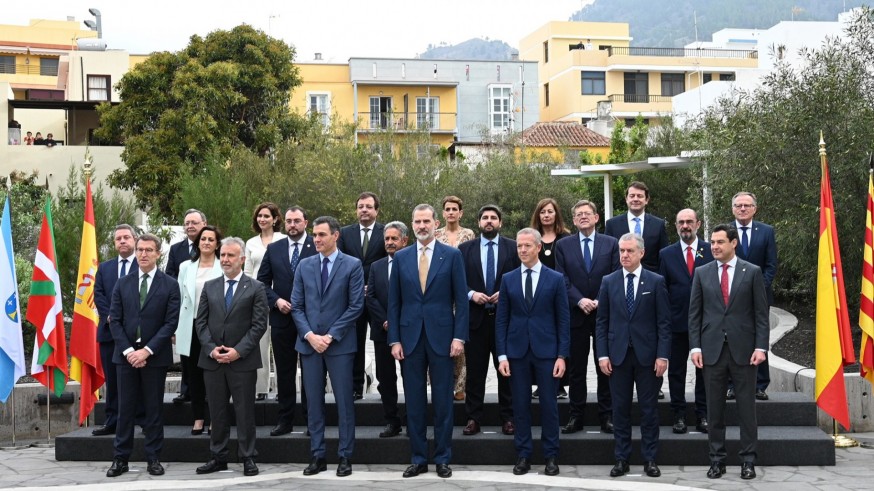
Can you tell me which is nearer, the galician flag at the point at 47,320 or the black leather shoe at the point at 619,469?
the black leather shoe at the point at 619,469

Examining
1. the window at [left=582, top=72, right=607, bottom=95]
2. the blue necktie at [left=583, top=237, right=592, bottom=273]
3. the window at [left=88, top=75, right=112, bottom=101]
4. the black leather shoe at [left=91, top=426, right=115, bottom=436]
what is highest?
the window at [left=582, top=72, right=607, bottom=95]

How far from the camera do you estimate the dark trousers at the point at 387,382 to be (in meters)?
9.46

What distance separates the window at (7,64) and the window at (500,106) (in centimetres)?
2817

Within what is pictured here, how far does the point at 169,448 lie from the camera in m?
9.47

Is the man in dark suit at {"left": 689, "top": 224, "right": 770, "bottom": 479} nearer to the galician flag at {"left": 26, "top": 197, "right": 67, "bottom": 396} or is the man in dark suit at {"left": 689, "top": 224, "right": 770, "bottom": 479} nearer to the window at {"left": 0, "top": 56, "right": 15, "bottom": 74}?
the galician flag at {"left": 26, "top": 197, "right": 67, "bottom": 396}

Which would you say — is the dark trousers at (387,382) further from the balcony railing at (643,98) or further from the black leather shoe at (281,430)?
the balcony railing at (643,98)

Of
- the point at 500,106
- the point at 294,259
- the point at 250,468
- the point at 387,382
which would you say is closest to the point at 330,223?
the point at 294,259

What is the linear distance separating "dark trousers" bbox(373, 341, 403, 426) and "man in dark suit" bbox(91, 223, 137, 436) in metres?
2.36

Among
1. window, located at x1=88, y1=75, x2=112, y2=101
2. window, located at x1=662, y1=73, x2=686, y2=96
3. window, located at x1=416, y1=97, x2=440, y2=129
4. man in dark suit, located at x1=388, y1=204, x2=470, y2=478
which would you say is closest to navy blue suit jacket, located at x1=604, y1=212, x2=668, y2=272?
man in dark suit, located at x1=388, y1=204, x2=470, y2=478

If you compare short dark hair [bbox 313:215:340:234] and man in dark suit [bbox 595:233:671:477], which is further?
short dark hair [bbox 313:215:340:234]

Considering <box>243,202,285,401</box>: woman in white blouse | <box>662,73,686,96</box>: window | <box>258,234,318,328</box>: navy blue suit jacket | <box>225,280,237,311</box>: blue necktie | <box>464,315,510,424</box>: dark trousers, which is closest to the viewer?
<box>225,280,237,311</box>: blue necktie

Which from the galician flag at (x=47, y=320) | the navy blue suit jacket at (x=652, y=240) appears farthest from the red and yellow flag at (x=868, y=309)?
the galician flag at (x=47, y=320)

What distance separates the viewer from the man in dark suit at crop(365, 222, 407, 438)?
9.46 m

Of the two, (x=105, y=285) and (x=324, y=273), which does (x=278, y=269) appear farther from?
(x=105, y=285)
